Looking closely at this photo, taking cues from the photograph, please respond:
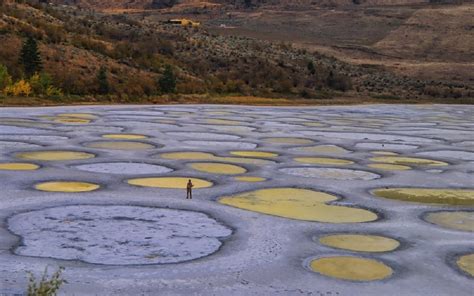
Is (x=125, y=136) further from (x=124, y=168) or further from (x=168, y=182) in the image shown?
(x=168, y=182)

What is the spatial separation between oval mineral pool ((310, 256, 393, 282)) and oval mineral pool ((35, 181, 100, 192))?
14.5ft

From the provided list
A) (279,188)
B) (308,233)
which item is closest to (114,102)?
(279,188)

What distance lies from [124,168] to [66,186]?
1.85 meters

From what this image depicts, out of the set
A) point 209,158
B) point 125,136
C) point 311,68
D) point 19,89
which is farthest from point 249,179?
point 311,68

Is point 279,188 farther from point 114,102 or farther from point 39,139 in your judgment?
point 114,102

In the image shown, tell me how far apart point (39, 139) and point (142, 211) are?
705 centimetres

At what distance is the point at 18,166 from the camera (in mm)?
12422

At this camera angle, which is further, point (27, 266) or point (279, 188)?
point (279, 188)

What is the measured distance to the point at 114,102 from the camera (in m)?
29.6

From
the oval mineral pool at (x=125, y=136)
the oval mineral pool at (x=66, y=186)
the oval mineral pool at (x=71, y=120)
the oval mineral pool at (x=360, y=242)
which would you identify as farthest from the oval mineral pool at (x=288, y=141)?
the oval mineral pool at (x=360, y=242)

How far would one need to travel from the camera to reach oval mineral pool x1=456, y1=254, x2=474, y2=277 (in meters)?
7.52

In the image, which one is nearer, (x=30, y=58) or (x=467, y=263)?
(x=467, y=263)

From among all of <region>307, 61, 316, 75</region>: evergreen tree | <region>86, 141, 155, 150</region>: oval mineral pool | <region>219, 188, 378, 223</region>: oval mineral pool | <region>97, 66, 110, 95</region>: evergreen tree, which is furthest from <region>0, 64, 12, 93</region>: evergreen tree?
<region>307, 61, 316, 75</region>: evergreen tree

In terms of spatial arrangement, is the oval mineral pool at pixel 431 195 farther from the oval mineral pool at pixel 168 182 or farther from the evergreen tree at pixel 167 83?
the evergreen tree at pixel 167 83
